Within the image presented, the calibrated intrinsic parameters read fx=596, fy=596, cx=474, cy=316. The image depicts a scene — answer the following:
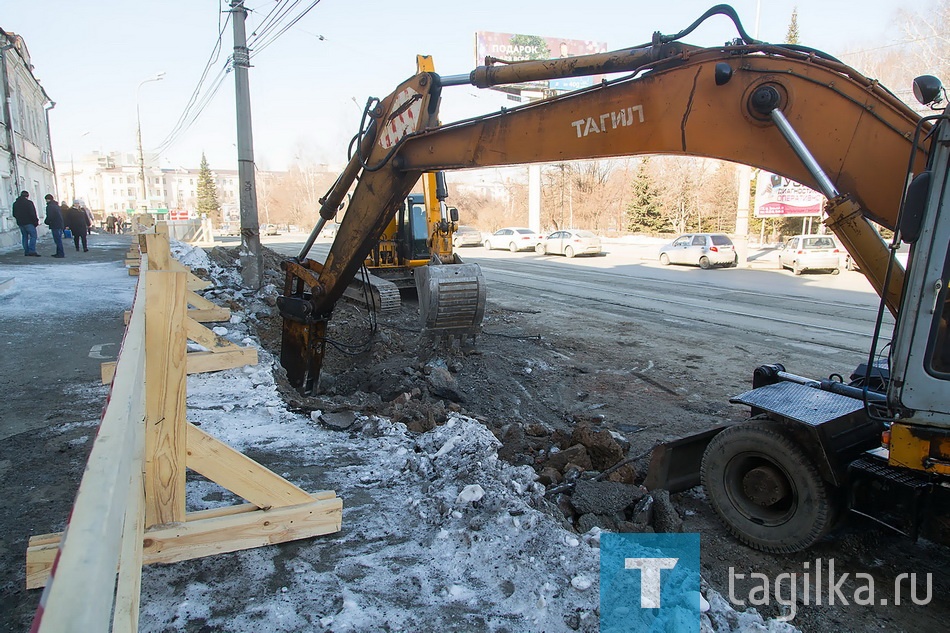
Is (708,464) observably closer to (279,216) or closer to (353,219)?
(353,219)

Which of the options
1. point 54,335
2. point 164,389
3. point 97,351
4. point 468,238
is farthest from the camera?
point 468,238

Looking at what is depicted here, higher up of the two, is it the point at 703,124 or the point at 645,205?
the point at 645,205

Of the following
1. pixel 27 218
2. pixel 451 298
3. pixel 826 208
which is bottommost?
pixel 451 298

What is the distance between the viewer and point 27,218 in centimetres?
1580

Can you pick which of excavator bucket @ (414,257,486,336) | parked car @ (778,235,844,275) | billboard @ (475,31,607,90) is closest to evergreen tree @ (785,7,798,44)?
billboard @ (475,31,607,90)

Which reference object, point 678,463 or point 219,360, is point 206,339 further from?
point 678,463

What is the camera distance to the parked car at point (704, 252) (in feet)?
81.6

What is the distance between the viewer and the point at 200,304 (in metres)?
8.24

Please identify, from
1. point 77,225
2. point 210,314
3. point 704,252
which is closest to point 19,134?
point 77,225

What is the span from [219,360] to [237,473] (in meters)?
3.46

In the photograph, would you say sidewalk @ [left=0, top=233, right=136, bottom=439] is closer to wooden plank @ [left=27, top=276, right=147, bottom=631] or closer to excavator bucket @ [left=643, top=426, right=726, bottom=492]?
wooden plank @ [left=27, top=276, right=147, bottom=631]

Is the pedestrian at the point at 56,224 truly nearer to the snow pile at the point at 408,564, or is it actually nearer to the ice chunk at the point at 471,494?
the snow pile at the point at 408,564

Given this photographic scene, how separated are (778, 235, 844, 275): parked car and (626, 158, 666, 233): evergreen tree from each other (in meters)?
22.3

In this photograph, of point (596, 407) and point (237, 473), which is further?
point (596, 407)
